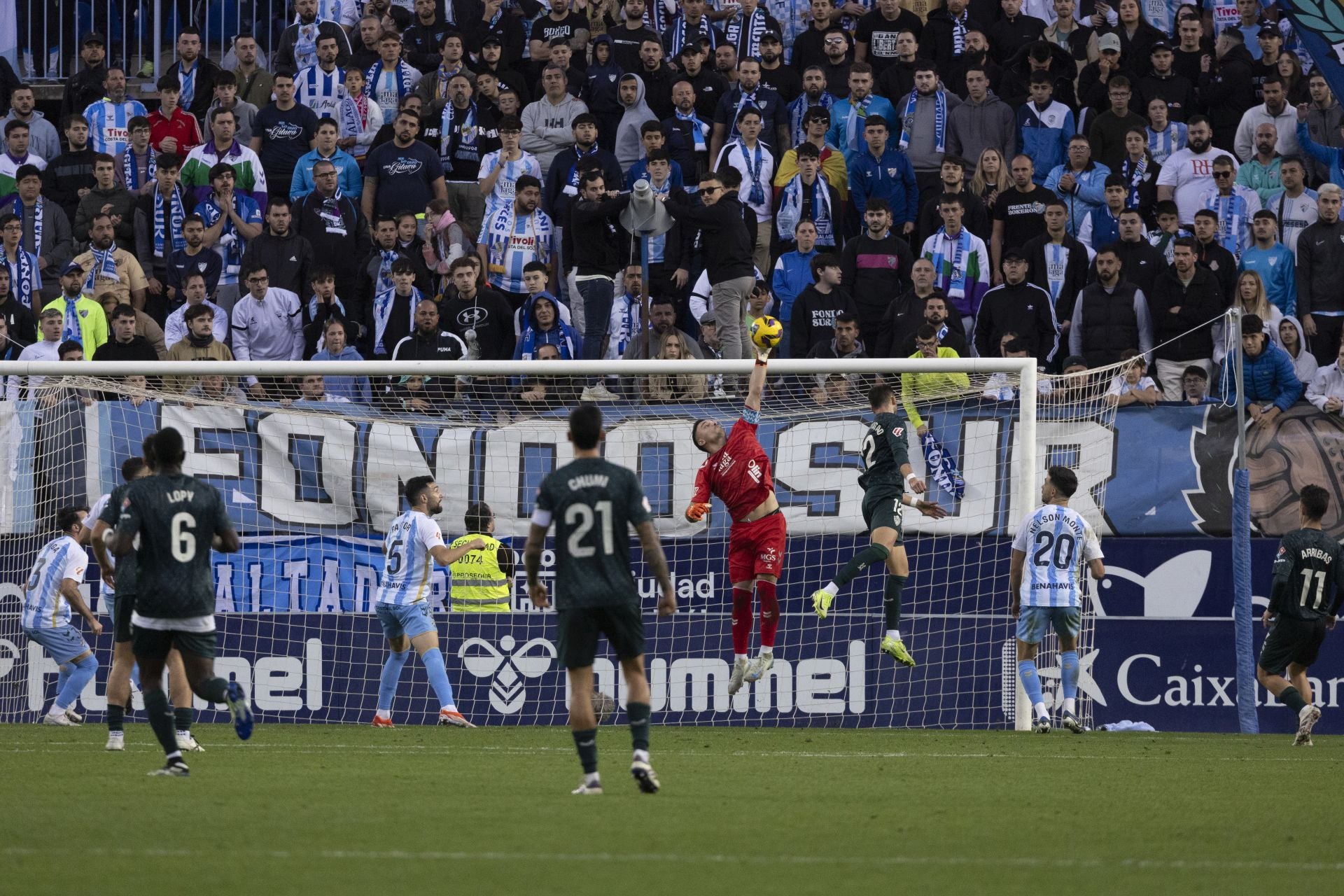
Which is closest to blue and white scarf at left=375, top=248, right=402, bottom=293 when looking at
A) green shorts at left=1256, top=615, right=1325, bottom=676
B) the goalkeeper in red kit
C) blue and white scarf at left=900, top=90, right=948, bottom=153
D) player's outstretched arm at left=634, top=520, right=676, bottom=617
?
the goalkeeper in red kit

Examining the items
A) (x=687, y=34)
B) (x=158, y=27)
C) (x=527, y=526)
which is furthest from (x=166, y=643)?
(x=158, y=27)

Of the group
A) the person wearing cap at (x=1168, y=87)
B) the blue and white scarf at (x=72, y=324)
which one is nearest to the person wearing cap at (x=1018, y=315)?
the person wearing cap at (x=1168, y=87)

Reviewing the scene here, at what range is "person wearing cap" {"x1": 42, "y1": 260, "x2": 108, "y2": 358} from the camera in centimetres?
1909

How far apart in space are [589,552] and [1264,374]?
34.4ft

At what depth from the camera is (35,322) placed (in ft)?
64.6

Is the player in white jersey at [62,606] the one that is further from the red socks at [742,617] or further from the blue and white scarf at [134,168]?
the blue and white scarf at [134,168]

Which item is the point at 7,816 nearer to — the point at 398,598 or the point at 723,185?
the point at 398,598

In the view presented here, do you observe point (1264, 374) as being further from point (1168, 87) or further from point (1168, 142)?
point (1168, 87)

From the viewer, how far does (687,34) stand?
2225 centimetres

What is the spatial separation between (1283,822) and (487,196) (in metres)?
14.0

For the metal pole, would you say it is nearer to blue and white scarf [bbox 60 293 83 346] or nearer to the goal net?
blue and white scarf [bbox 60 293 83 346]

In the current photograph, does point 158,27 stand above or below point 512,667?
above

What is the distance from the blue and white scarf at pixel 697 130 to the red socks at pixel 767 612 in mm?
7426

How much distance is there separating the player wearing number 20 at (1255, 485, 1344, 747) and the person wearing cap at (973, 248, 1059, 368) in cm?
416
